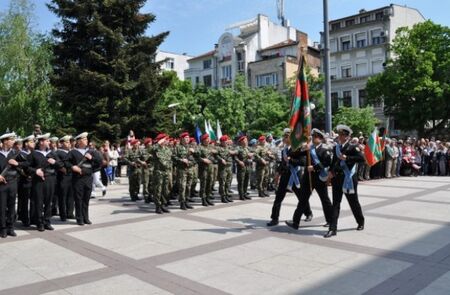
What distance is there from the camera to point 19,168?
9.12 metres

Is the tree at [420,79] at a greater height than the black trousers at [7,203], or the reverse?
the tree at [420,79]

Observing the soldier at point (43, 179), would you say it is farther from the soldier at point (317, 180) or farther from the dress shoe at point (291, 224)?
the soldier at point (317, 180)

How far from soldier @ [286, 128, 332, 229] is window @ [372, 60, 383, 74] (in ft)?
141

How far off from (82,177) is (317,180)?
5.13m

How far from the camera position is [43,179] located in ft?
31.1

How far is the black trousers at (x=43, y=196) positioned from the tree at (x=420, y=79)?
3416 cm

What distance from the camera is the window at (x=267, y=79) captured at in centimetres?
5236

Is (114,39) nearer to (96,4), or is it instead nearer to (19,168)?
(96,4)

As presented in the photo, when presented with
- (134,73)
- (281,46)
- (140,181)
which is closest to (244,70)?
(281,46)

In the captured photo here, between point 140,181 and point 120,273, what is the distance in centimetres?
820

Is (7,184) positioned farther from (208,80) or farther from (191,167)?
(208,80)

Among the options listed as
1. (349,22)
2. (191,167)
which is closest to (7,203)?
(191,167)

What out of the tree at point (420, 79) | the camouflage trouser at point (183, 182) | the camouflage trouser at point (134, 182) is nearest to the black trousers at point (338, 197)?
the camouflage trouser at point (183, 182)

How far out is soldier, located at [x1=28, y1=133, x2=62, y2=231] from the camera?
9352 millimetres
